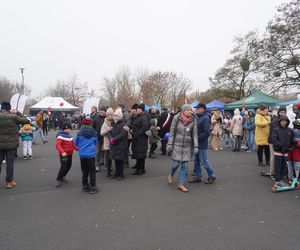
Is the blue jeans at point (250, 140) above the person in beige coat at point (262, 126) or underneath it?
Answer: underneath

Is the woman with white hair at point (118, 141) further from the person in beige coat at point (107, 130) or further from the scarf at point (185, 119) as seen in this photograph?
the scarf at point (185, 119)

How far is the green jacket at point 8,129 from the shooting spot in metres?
5.39

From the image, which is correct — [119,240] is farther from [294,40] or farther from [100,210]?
[294,40]

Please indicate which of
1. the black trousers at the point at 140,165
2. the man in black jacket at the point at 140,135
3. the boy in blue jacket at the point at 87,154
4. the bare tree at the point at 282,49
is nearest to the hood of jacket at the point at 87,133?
the boy in blue jacket at the point at 87,154

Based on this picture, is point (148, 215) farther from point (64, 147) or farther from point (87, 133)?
point (64, 147)

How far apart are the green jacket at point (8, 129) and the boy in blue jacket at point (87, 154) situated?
1.49 m

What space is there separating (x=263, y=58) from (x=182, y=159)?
23802 millimetres

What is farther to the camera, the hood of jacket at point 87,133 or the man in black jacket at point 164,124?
the man in black jacket at point 164,124

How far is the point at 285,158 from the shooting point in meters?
5.49

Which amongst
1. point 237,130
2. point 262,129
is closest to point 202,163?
point 262,129

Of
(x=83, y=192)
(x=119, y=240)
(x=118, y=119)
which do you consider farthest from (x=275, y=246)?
(x=118, y=119)

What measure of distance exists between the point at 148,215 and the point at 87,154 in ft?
6.44

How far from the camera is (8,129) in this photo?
547cm

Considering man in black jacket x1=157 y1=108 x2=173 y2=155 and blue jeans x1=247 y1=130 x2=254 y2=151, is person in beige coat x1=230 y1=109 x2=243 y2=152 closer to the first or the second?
blue jeans x1=247 y1=130 x2=254 y2=151
